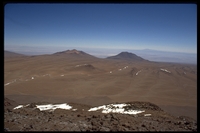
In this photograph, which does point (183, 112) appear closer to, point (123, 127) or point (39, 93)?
point (123, 127)

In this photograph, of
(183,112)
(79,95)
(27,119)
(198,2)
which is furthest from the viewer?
(79,95)

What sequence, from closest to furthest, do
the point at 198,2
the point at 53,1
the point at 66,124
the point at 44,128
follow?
the point at 198,2 → the point at 53,1 → the point at 44,128 → the point at 66,124

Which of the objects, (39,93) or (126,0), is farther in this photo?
(39,93)

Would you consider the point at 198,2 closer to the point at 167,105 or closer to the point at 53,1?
the point at 53,1

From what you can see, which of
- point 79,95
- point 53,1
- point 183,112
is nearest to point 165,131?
point 53,1

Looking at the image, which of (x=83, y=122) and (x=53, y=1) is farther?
(x=83, y=122)

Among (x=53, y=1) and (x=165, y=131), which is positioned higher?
(x=53, y=1)

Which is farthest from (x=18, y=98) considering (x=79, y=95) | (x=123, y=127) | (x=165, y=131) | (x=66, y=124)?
(x=165, y=131)

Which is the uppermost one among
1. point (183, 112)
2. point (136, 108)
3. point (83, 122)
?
point (83, 122)

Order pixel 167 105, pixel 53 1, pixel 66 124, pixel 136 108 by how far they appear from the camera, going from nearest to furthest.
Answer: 1. pixel 53 1
2. pixel 66 124
3. pixel 136 108
4. pixel 167 105
